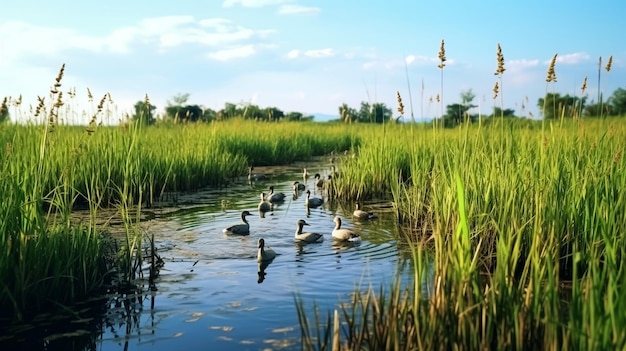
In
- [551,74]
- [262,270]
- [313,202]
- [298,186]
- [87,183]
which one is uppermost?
[551,74]

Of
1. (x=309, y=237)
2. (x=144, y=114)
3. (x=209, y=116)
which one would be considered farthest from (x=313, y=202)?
(x=209, y=116)

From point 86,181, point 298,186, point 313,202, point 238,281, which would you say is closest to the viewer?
point 238,281

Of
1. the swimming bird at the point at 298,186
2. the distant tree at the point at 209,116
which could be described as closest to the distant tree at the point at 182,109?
the distant tree at the point at 209,116

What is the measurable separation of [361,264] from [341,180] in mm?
6112

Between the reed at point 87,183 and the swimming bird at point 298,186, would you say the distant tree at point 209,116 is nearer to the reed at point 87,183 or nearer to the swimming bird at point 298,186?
the reed at point 87,183

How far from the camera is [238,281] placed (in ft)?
22.0

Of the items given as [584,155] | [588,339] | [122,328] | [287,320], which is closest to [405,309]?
[588,339]

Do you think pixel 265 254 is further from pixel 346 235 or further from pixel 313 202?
pixel 313 202

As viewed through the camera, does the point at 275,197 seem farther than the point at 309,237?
Yes

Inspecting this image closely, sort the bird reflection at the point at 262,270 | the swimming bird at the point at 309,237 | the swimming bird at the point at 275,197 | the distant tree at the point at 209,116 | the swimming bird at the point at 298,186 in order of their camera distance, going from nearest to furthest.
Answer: the bird reflection at the point at 262,270 → the swimming bird at the point at 309,237 → the swimming bird at the point at 275,197 → the swimming bird at the point at 298,186 → the distant tree at the point at 209,116

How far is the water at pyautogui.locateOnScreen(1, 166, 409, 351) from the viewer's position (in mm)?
5051

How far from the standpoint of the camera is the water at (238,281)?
5051 mm

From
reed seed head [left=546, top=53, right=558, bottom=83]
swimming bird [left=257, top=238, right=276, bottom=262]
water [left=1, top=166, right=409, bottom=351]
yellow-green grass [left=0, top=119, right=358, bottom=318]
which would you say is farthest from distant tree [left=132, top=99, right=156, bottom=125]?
reed seed head [left=546, top=53, right=558, bottom=83]

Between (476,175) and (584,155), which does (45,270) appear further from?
(584,155)
